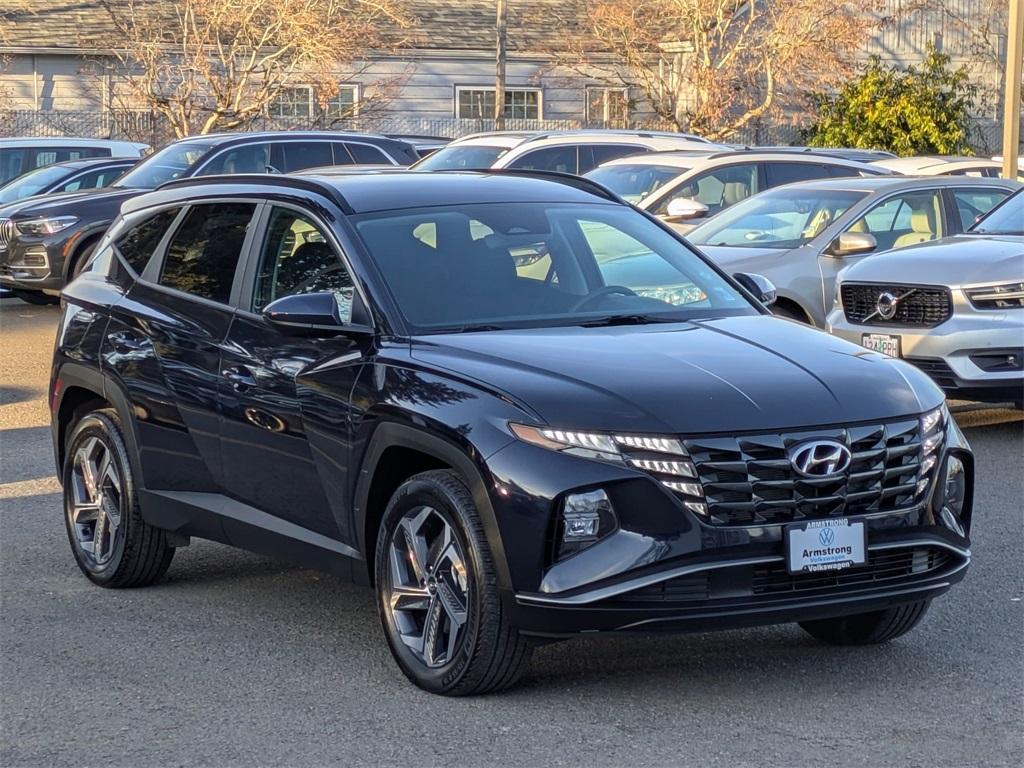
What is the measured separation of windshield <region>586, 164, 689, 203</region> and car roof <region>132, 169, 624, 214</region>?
8.94 metres

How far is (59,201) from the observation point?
1845 centimetres

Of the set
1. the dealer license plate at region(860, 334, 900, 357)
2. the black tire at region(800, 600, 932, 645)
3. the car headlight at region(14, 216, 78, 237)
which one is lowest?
the black tire at region(800, 600, 932, 645)

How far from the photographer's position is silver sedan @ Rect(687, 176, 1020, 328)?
12.3m

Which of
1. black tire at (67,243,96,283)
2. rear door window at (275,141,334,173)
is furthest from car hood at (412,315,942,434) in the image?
rear door window at (275,141,334,173)

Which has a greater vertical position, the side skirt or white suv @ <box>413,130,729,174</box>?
white suv @ <box>413,130,729,174</box>

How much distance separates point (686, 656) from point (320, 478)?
1.45 meters

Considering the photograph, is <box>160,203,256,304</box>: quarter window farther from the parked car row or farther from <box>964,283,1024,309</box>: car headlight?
<box>964,283,1024,309</box>: car headlight

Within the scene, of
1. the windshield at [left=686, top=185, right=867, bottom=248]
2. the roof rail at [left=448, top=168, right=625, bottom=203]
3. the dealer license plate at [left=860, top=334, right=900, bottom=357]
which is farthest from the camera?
the windshield at [left=686, top=185, right=867, bottom=248]

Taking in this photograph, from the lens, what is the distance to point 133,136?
3547cm

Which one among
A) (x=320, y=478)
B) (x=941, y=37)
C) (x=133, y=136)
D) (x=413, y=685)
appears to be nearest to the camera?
(x=413, y=685)

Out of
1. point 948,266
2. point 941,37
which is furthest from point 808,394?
point 941,37

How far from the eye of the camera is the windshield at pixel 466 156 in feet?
62.2

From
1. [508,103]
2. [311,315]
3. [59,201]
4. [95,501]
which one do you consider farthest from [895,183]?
[508,103]

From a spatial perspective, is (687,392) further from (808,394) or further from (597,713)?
(597,713)
